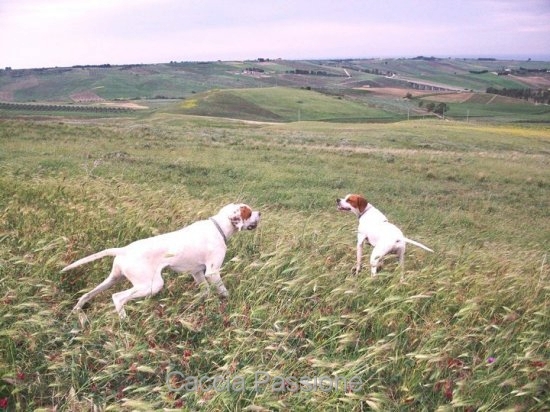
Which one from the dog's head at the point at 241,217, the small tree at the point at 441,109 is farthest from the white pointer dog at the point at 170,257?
the small tree at the point at 441,109

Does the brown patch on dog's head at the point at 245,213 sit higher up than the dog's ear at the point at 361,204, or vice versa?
the brown patch on dog's head at the point at 245,213

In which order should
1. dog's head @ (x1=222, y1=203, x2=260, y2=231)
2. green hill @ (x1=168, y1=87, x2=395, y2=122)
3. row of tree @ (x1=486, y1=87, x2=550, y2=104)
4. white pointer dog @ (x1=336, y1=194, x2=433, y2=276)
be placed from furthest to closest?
row of tree @ (x1=486, y1=87, x2=550, y2=104), green hill @ (x1=168, y1=87, x2=395, y2=122), white pointer dog @ (x1=336, y1=194, x2=433, y2=276), dog's head @ (x1=222, y1=203, x2=260, y2=231)

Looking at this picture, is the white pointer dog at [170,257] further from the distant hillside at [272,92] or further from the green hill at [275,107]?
the distant hillside at [272,92]

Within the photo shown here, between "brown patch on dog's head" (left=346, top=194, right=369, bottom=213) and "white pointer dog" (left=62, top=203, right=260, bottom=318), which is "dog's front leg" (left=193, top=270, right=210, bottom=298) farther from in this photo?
"brown patch on dog's head" (left=346, top=194, right=369, bottom=213)

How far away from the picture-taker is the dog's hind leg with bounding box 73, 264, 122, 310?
445cm

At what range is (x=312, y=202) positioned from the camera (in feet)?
46.5

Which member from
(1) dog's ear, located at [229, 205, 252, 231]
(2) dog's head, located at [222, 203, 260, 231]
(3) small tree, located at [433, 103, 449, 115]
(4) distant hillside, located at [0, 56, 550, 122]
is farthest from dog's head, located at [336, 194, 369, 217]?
(3) small tree, located at [433, 103, 449, 115]

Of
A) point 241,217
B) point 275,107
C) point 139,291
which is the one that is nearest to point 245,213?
point 241,217

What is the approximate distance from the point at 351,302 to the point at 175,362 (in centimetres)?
172

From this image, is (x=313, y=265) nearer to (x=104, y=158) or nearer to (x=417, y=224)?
(x=417, y=224)

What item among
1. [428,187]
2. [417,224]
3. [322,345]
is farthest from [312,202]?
[322,345]

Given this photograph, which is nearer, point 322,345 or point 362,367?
point 362,367

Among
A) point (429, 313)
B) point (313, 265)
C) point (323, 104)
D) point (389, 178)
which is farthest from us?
point (323, 104)

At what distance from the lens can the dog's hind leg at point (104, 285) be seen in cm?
445
